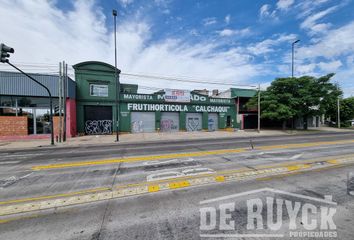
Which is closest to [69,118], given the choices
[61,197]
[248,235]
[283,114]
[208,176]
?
[61,197]

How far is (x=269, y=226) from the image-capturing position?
340cm

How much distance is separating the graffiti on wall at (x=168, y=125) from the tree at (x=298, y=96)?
1477 cm

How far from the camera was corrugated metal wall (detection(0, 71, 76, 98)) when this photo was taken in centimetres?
1823

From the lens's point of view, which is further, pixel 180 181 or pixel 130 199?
pixel 180 181

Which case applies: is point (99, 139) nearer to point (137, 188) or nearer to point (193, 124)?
point (193, 124)

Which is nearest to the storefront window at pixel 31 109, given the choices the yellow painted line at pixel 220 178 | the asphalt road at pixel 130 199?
the asphalt road at pixel 130 199

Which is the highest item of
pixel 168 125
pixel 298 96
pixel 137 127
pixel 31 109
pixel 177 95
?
pixel 177 95

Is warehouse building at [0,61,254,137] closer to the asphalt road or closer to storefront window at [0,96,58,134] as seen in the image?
storefront window at [0,96,58,134]

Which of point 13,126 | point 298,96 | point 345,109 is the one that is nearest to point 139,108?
point 13,126

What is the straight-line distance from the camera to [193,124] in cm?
2920

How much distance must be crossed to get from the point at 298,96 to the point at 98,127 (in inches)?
1256

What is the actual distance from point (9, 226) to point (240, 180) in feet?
20.2

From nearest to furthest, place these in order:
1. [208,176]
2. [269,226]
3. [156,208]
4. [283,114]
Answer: [269,226] < [156,208] < [208,176] < [283,114]

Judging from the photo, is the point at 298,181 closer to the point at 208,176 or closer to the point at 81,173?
the point at 208,176
